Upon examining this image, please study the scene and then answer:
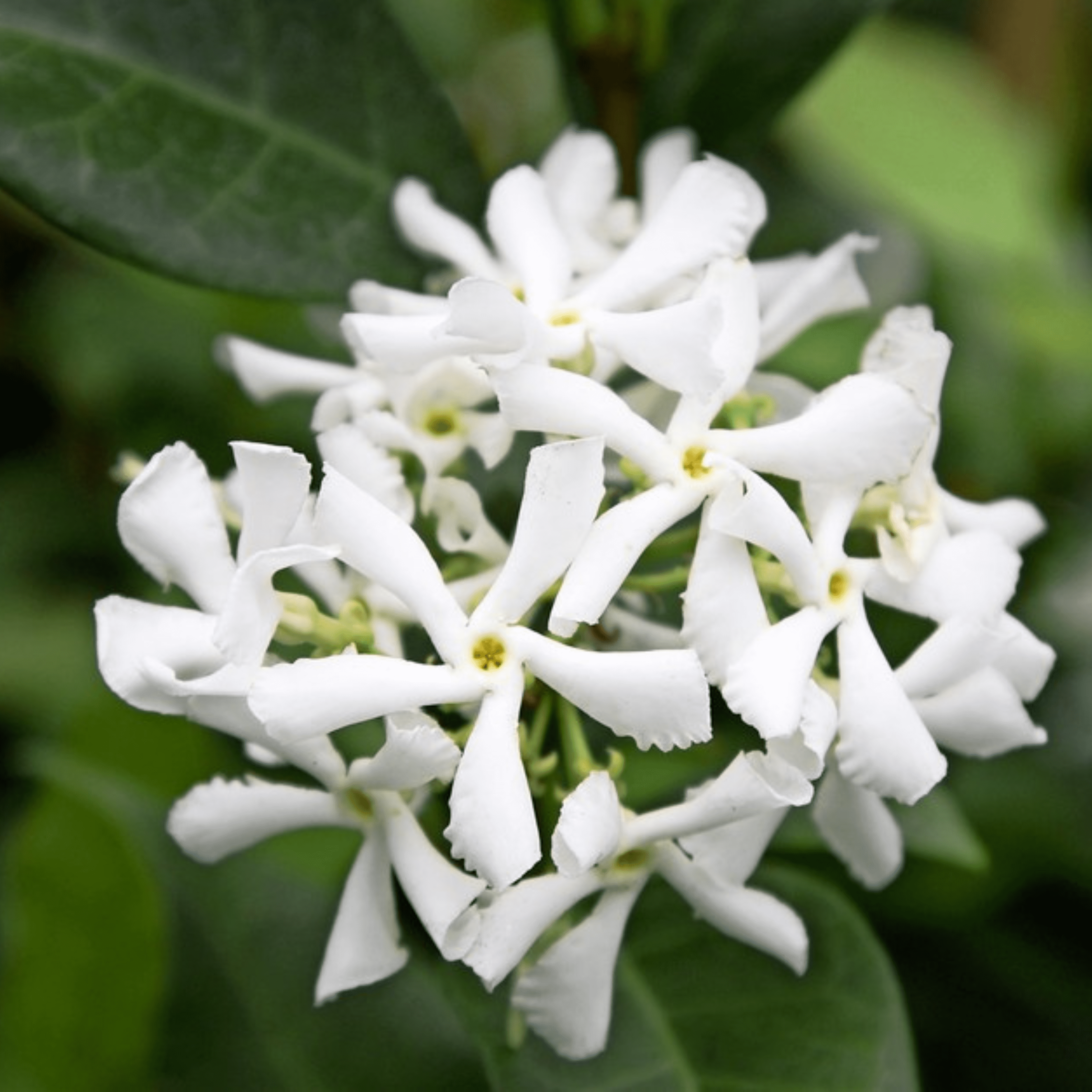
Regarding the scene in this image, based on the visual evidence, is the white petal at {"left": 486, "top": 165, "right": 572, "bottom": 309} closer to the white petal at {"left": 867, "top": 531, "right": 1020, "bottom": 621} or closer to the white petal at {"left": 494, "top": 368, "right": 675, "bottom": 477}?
the white petal at {"left": 494, "top": 368, "right": 675, "bottom": 477}

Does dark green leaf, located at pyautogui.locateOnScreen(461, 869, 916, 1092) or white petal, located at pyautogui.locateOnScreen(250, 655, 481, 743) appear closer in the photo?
white petal, located at pyautogui.locateOnScreen(250, 655, 481, 743)

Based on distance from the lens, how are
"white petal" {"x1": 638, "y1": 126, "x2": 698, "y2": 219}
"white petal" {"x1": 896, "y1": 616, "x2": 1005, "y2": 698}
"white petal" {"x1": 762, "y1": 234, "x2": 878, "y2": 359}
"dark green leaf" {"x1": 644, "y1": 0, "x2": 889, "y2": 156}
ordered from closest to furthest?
"white petal" {"x1": 896, "y1": 616, "x2": 1005, "y2": 698}, "white petal" {"x1": 762, "y1": 234, "x2": 878, "y2": 359}, "white petal" {"x1": 638, "y1": 126, "x2": 698, "y2": 219}, "dark green leaf" {"x1": 644, "y1": 0, "x2": 889, "y2": 156}

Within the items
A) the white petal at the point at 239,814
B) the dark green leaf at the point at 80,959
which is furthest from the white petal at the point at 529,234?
the dark green leaf at the point at 80,959

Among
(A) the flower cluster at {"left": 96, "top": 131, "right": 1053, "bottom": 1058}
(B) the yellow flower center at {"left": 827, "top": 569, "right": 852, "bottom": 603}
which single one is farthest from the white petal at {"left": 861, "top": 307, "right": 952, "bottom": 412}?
(B) the yellow flower center at {"left": 827, "top": 569, "right": 852, "bottom": 603}

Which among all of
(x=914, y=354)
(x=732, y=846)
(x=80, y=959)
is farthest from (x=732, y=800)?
(x=80, y=959)

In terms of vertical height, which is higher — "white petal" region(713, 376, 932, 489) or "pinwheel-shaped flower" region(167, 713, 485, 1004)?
"white petal" region(713, 376, 932, 489)

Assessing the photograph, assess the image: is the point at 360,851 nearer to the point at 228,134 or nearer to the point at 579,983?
the point at 579,983
